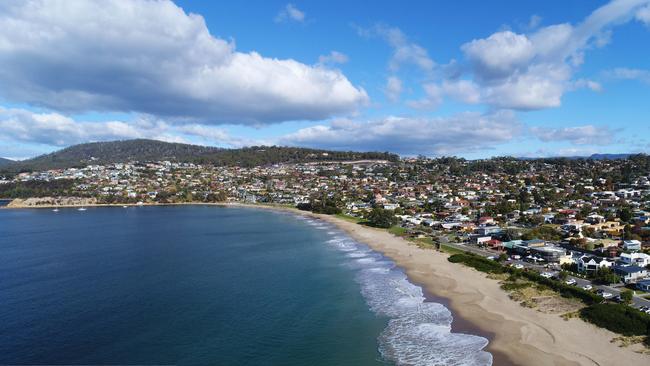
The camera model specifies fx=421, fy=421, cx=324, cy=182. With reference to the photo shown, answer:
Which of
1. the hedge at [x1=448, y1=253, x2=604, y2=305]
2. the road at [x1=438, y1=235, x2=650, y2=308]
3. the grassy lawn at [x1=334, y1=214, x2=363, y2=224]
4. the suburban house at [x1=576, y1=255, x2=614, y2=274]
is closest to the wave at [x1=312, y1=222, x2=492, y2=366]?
the hedge at [x1=448, y1=253, x2=604, y2=305]

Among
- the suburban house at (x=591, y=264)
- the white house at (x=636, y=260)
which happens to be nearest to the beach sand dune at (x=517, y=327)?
the suburban house at (x=591, y=264)

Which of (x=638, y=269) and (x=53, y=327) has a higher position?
(x=638, y=269)

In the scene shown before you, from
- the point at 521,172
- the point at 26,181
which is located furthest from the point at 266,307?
the point at 26,181

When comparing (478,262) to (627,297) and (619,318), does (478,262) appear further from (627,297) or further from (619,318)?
(619,318)

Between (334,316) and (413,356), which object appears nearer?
(413,356)

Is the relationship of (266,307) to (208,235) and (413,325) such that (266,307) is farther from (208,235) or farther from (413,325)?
(208,235)

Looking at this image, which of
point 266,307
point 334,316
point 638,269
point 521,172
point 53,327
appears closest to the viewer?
point 53,327

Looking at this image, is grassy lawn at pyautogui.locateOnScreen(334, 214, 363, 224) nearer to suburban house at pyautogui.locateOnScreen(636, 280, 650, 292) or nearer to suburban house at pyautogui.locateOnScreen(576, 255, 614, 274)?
suburban house at pyautogui.locateOnScreen(576, 255, 614, 274)

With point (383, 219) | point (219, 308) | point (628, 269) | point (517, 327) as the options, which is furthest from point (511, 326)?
point (383, 219)
